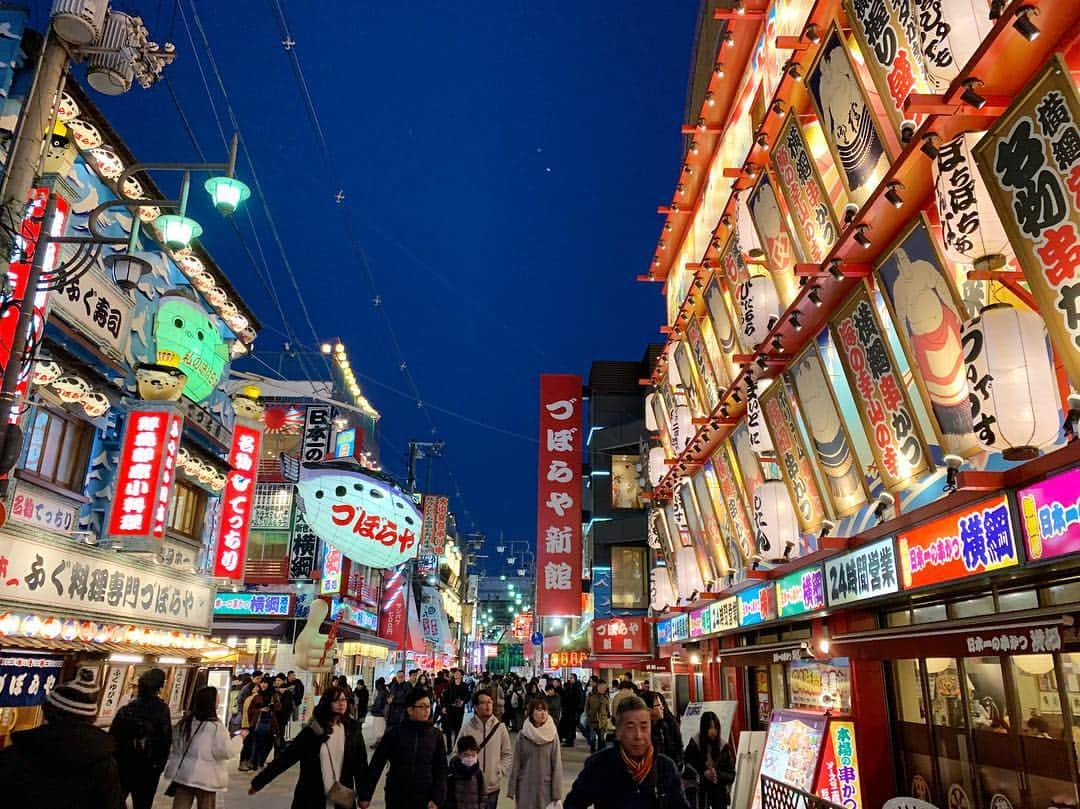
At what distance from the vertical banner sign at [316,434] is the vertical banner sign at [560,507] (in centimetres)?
863

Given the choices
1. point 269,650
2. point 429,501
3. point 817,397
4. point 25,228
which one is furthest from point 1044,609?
point 429,501

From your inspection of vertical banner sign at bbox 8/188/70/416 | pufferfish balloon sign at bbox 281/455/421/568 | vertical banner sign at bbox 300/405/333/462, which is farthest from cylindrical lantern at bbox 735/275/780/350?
vertical banner sign at bbox 300/405/333/462

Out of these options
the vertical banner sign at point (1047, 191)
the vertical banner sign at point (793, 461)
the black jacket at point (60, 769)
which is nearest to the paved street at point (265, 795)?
the black jacket at point (60, 769)

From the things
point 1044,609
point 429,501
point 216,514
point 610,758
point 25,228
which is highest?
point 429,501

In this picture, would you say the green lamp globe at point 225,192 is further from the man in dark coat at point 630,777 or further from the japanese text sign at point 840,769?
the japanese text sign at point 840,769

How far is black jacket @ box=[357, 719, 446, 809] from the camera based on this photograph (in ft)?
23.9

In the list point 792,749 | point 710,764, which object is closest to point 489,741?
point 710,764

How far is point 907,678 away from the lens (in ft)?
34.6

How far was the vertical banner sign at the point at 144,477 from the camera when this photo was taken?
13.6m

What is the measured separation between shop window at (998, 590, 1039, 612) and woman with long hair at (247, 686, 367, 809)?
21.1 feet

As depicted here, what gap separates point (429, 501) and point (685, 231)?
110 ft

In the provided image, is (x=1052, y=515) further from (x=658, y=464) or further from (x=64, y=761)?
(x=658, y=464)

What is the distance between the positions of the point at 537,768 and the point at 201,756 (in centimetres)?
367

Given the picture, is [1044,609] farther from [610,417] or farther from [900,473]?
[610,417]
